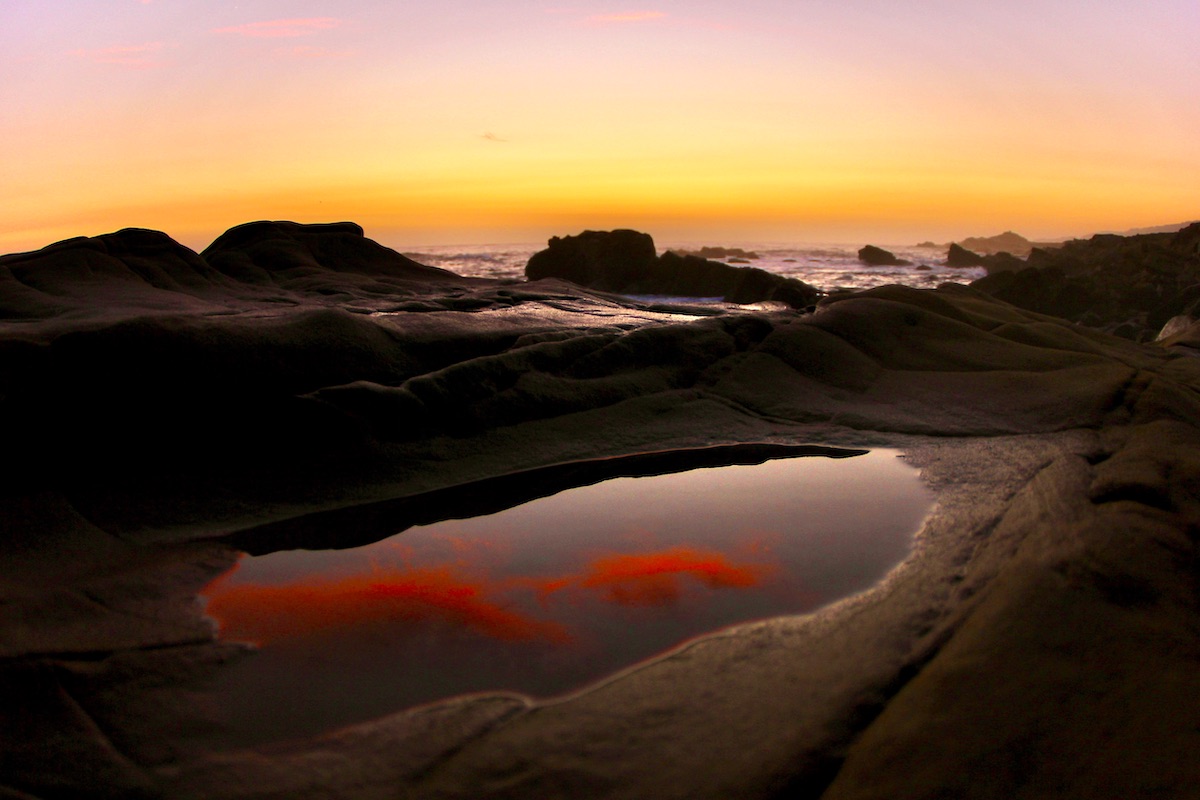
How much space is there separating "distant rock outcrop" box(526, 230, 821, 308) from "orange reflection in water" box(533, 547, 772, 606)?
20.4 meters

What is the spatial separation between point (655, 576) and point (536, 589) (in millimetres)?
539

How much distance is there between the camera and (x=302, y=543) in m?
3.79

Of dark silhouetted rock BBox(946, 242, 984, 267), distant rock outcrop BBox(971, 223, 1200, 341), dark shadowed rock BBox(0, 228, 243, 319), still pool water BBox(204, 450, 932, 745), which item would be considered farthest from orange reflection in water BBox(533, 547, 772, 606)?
dark silhouetted rock BBox(946, 242, 984, 267)

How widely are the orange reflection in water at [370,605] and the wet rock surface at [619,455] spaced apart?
0.15m

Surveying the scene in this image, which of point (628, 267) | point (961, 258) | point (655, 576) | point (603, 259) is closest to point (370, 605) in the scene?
point (655, 576)

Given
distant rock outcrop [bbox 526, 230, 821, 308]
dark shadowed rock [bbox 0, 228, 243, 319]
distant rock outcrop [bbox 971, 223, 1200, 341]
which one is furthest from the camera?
distant rock outcrop [bbox 526, 230, 821, 308]

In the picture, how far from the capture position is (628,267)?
27.2 m

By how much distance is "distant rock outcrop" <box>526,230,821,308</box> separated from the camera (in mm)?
24781

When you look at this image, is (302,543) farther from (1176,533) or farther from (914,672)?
(1176,533)

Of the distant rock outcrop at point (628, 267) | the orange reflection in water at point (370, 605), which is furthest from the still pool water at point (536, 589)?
the distant rock outcrop at point (628, 267)

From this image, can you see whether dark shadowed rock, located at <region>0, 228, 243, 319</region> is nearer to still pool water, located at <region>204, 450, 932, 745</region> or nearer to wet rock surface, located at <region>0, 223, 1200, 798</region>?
wet rock surface, located at <region>0, 223, 1200, 798</region>

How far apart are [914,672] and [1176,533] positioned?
1434 millimetres

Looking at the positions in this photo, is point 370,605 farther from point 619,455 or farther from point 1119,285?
point 1119,285

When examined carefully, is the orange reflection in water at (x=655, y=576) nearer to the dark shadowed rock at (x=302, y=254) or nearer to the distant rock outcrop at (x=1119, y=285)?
the dark shadowed rock at (x=302, y=254)
